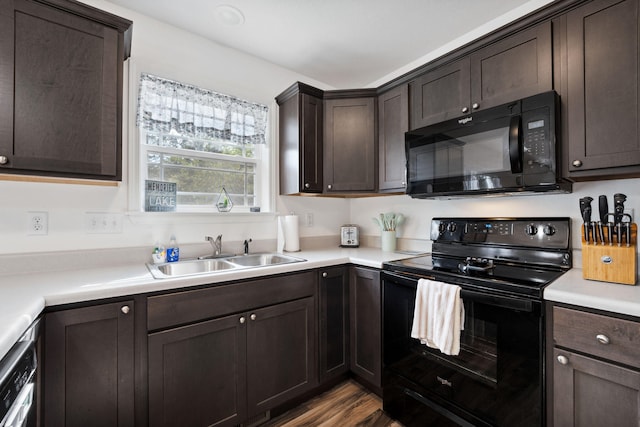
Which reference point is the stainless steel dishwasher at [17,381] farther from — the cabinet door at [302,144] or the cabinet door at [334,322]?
the cabinet door at [302,144]

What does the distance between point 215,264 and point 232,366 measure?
0.67 m

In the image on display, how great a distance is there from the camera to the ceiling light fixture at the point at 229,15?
182 centimetres

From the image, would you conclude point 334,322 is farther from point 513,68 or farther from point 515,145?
point 513,68

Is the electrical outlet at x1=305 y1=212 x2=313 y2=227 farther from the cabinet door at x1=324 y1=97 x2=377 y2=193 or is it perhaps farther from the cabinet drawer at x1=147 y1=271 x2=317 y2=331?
the cabinet drawer at x1=147 y1=271 x2=317 y2=331

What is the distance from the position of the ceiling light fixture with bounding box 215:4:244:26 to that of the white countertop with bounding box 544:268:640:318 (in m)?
2.23

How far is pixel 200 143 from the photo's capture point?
86.6 inches

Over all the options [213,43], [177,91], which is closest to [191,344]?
[177,91]

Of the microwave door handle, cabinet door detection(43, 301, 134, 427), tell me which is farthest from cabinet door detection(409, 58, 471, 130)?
cabinet door detection(43, 301, 134, 427)

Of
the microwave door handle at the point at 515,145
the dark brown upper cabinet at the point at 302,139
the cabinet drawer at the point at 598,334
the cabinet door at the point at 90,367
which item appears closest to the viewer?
the cabinet drawer at the point at 598,334

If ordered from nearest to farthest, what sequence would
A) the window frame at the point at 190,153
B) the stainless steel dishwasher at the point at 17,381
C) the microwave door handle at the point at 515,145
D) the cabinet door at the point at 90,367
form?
1. the stainless steel dishwasher at the point at 17,381
2. the cabinet door at the point at 90,367
3. the microwave door handle at the point at 515,145
4. the window frame at the point at 190,153

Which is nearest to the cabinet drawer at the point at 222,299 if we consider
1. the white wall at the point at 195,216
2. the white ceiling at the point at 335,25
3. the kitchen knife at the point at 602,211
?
the white wall at the point at 195,216

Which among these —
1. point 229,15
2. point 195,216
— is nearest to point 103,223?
point 195,216

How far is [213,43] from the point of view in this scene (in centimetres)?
218

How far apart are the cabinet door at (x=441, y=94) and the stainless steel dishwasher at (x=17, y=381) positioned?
2.17 metres
